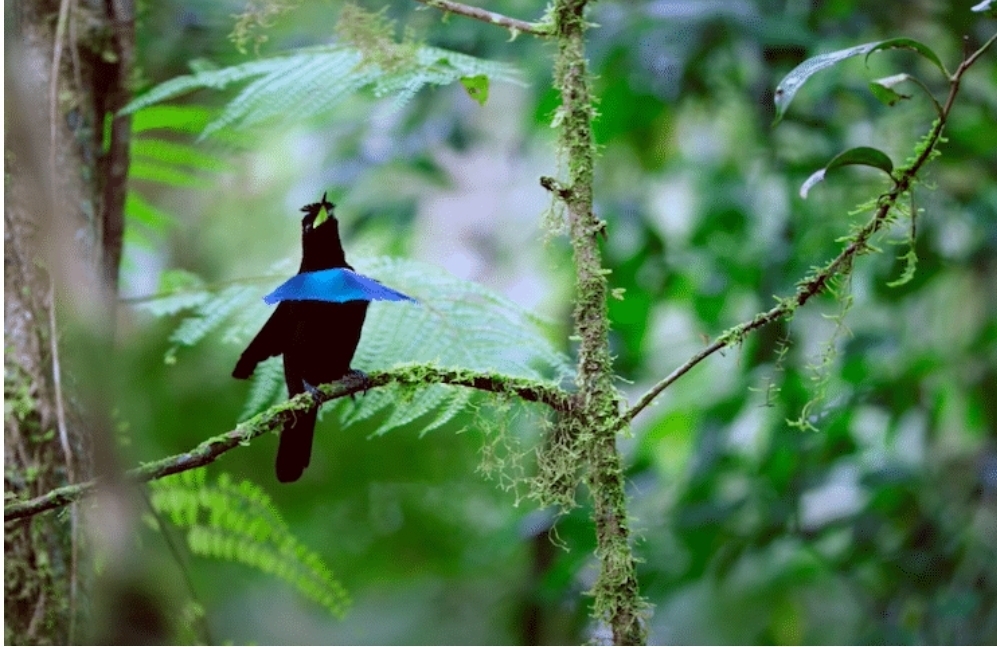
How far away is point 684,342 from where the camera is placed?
2.44 m

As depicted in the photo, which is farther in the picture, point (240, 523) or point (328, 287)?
point (240, 523)

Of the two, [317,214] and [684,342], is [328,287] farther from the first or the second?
[684,342]

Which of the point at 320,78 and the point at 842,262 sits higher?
the point at 320,78

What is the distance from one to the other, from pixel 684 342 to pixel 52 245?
153 centimetres

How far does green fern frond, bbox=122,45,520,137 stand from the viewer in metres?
1.23

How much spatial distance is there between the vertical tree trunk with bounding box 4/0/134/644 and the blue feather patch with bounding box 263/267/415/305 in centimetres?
42

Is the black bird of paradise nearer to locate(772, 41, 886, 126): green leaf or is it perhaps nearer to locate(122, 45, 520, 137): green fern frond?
locate(122, 45, 520, 137): green fern frond

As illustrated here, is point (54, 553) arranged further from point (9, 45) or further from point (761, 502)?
point (761, 502)

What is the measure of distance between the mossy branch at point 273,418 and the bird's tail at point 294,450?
0.58ft

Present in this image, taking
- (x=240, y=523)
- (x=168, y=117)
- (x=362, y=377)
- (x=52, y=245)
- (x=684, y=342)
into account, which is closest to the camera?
(x=362, y=377)

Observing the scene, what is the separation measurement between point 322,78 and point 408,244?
50.0 inches

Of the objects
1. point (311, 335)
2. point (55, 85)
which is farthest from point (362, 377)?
point (55, 85)

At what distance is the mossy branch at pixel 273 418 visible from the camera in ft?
3.22

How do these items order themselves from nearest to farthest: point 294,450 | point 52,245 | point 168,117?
point 294,450 < point 52,245 < point 168,117
